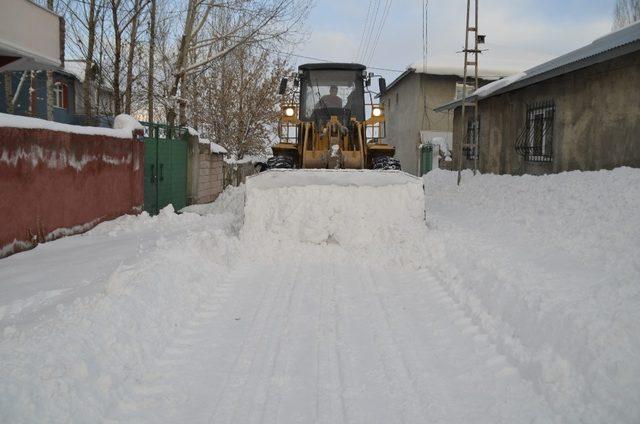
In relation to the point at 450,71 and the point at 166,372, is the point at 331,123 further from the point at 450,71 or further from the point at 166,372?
the point at 450,71

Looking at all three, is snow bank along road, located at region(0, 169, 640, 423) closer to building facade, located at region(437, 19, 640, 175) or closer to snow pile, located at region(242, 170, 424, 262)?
snow pile, located at region(242, 170, 424, 262)

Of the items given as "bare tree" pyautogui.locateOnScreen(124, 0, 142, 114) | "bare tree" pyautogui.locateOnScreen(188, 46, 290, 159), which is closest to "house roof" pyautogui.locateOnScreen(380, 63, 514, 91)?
"bare tree" pyautogui.locateOnScreen(188, 46, 290, 159)

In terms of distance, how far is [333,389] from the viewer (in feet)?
11.9

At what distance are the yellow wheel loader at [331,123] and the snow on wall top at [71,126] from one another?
2.94 meters

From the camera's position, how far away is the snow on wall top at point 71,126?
743cm

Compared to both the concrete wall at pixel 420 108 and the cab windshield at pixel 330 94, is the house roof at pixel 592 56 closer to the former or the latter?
the cab windshield at pixel 330 94

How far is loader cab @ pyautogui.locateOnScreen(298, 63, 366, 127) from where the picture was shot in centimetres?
1170

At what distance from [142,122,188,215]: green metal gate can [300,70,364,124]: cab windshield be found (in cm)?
366

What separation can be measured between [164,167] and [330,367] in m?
10.5

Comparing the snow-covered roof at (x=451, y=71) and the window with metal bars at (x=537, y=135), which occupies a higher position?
the snow-covered roof at (x=451, y=71)

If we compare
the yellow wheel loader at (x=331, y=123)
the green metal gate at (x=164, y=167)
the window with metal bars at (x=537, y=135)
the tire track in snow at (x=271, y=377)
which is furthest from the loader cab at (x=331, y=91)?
the tire track in snow at (x=271, y=377)

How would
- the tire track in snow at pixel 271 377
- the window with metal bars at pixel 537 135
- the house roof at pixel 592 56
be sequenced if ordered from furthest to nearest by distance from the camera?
the window with metal bars at pixel 537 135 → the house roof at pixel 592 56 → the tire track in snow at pixel 271 377

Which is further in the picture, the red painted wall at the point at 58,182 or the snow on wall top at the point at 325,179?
the snow on wall top at the point at 325,179

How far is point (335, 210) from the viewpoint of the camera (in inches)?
327
